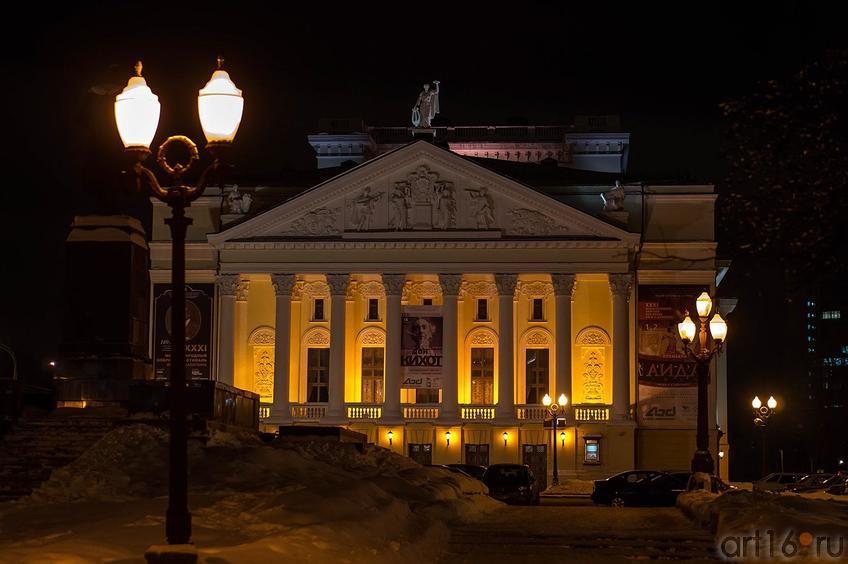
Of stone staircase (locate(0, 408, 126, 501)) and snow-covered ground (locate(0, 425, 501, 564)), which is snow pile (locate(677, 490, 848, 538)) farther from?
stone staircase (locate(0, 408, 126, 501))

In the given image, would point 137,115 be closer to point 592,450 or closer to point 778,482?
point 778,482

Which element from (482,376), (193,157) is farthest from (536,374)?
(193,157)

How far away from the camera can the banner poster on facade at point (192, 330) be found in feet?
251

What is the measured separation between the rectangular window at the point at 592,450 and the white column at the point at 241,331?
18974 millimetres

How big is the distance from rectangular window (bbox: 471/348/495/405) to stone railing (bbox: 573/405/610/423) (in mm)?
5404

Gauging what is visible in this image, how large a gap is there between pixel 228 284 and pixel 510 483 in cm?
3541

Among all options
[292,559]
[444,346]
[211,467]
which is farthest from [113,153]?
[444,346]

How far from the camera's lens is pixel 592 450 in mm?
74688

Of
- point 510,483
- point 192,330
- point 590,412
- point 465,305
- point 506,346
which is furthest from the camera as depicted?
point 465,305

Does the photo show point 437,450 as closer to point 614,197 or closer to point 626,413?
point 626,413

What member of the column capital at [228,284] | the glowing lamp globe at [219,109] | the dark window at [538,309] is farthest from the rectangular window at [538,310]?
the glowing lamp globe at [219,109]

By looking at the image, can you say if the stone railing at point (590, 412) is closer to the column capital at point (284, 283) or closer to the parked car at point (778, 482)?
the parked car at point (778, 482)

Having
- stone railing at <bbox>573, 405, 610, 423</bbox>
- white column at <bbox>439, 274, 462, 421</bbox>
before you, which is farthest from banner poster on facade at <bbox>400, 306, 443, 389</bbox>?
stone railing at <bbox>573, 405, 610, 423</bbox>

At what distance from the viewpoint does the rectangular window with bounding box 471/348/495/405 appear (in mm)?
78812
